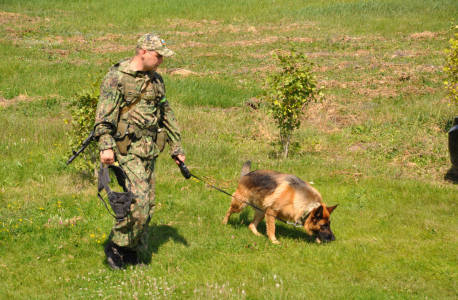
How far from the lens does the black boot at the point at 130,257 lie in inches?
210

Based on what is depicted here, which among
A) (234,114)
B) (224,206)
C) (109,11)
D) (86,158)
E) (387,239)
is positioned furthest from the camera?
(109,11)

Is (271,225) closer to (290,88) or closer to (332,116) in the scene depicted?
(290,88)

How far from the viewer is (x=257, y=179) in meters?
6.39

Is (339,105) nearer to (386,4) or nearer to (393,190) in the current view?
(393,190)

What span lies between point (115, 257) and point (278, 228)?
2.69 m

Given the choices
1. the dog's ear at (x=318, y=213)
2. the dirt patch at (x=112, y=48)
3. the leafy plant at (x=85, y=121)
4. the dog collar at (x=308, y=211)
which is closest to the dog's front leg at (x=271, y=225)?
the dog collar at (x=308, y=211)

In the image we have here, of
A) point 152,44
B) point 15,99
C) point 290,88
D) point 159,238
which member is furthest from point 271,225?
point 15,99

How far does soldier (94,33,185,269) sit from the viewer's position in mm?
4773

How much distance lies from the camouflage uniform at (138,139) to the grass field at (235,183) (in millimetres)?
595

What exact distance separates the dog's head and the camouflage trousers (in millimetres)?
2251

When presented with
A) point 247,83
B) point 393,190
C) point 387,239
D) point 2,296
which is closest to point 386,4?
point 247,83

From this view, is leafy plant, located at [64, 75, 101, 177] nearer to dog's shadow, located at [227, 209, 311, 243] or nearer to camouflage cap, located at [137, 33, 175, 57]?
dog's shadow, located at [227, 209, 311, 243]

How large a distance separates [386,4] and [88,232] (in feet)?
97.8

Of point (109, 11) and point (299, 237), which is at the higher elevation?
point (109, 11)
